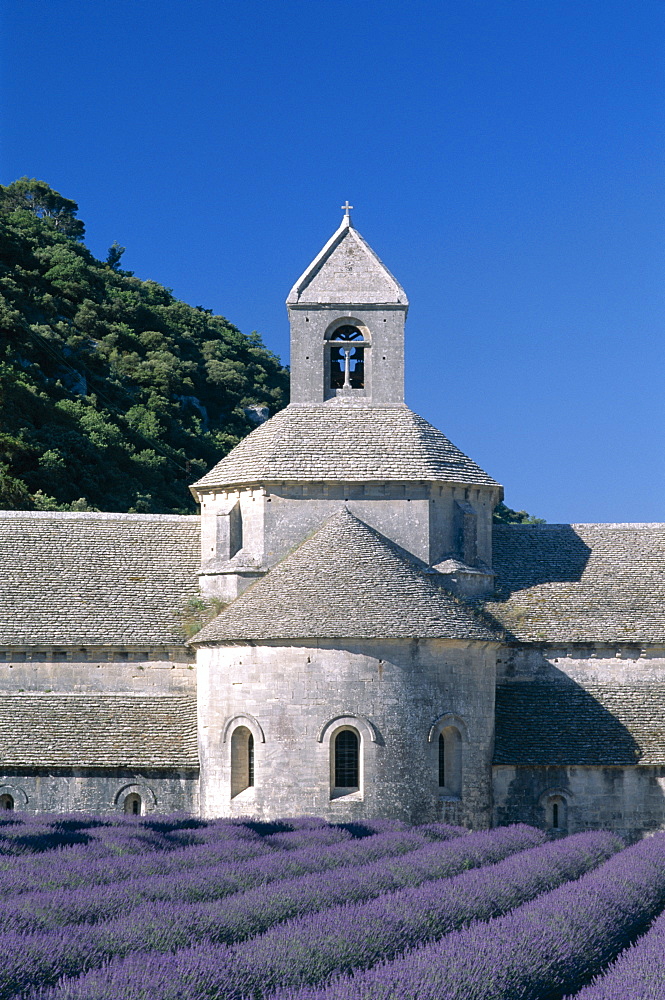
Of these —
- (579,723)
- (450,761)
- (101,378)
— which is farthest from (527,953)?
(101,378)

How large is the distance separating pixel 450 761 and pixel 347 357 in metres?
11.6

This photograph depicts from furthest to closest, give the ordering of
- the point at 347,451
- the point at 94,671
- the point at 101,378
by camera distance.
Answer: the point at 101,378 → the point at 347,451 → the point at 94,671

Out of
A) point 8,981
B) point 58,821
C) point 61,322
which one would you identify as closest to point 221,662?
point 58,821

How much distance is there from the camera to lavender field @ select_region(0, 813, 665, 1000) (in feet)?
43.8

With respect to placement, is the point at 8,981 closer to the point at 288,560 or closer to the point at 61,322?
the point at 288,560

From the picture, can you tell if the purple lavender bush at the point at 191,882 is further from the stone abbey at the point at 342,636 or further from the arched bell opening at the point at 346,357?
the arched bell opening at the point at 346,357

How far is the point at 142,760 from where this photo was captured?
95.0 feet

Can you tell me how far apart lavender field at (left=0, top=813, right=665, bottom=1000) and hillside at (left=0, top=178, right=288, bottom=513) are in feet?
101

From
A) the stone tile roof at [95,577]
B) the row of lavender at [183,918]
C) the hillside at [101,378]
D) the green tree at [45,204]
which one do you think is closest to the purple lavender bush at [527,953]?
the row of lavender at [183,918]

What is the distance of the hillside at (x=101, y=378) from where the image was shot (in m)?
60.3

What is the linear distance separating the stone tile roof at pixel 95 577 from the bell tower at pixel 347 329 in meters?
5.17

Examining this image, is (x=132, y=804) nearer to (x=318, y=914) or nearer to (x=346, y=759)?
(x=346, y=759)

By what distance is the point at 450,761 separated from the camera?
2834 cm

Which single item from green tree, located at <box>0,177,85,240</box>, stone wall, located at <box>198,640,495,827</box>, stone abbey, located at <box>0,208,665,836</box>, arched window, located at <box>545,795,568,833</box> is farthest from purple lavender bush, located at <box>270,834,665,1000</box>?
green tree, located at <box>0,177,85,240</box>
